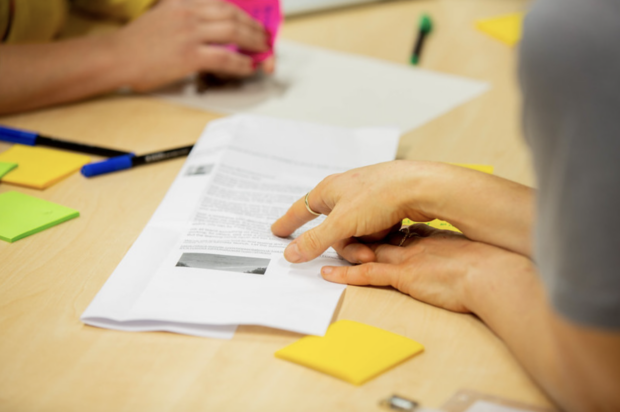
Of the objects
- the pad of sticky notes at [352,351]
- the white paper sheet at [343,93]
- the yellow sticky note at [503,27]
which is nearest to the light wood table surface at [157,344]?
the pad of sticky notes at [352,351]

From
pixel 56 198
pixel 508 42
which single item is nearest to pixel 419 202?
pixel 56 198

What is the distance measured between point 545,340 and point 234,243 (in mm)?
332

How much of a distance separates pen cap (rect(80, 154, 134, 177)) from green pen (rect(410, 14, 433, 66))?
0.59 metres

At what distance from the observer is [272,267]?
65 cm

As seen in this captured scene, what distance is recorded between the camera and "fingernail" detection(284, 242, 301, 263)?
25.3 inches

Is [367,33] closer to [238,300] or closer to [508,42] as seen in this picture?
[508,42]

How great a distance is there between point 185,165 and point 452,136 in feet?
1.32

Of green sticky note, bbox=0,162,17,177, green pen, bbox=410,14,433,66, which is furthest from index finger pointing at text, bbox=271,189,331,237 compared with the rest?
green pen, bbox=410,14,433,66

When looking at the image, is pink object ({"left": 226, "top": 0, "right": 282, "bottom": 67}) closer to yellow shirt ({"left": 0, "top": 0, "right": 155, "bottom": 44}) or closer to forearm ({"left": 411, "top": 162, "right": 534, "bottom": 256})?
yellow shirt ({"left": 0, "top": 0, "right": 155, "bottom": 44})

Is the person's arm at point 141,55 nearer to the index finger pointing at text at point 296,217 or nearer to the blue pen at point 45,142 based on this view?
the blue pen at point 45,142

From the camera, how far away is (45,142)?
0.91 metres

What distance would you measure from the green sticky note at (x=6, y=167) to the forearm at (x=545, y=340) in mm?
625

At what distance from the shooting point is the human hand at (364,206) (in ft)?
2.04

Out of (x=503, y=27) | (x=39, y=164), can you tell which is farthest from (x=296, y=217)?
(x=503, y=27)
